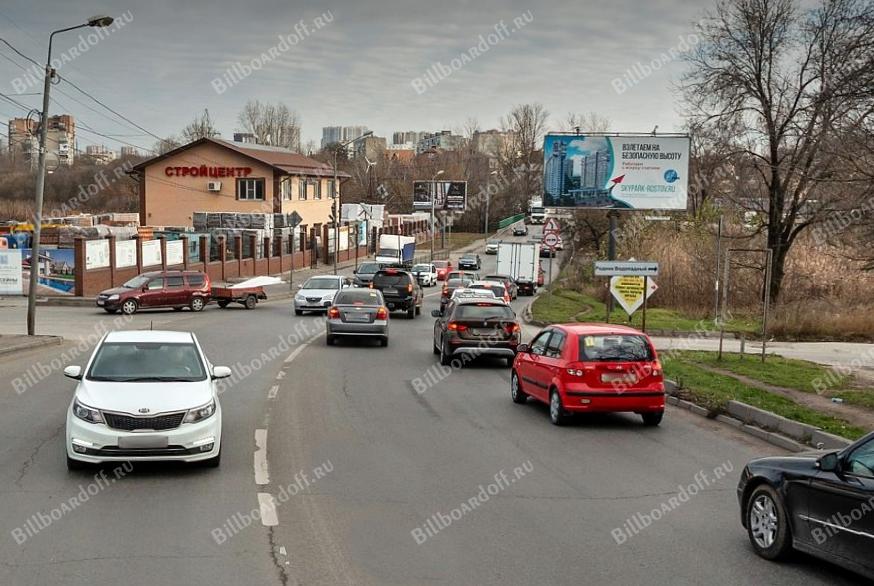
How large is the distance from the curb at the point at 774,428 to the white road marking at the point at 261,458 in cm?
702

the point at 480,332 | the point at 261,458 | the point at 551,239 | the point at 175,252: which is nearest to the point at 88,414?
the point at 261,458

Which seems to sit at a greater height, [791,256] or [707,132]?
[707,132]

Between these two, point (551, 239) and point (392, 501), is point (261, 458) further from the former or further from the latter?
point (551, 239)

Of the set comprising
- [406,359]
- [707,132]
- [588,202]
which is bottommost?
[406,359]

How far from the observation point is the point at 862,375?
797 inches

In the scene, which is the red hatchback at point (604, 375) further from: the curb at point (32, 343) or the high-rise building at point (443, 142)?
the high-rise building at point (443, 142)

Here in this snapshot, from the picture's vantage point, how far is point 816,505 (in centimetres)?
704

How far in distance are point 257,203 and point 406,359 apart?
4860 centimetres

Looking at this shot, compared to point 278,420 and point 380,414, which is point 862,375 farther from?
point 278,420

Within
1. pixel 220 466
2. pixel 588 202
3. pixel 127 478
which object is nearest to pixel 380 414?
pixel 220 466

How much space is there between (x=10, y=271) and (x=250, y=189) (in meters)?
36.8

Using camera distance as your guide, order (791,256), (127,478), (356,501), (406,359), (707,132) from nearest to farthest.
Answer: (356,501), (127,478), (406,359), (707,132), (791,256)

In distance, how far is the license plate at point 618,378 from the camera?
13844 mm

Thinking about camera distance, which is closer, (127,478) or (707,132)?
(127,478)
